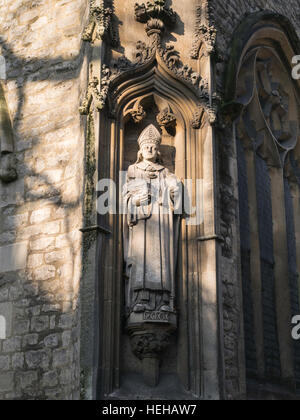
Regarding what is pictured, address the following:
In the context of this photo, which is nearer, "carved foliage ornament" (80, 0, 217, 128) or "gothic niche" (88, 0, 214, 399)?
"gothic niche" (88, 0, 214, 399)

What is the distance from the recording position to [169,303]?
A: 7.95m

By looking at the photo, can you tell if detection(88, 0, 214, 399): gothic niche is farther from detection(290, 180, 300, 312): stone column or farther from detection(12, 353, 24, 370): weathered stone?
detection(290, 180, 300, 312): stone column

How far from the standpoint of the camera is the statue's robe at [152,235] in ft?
26.0

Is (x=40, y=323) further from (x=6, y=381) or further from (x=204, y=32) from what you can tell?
(x=204, y=32)

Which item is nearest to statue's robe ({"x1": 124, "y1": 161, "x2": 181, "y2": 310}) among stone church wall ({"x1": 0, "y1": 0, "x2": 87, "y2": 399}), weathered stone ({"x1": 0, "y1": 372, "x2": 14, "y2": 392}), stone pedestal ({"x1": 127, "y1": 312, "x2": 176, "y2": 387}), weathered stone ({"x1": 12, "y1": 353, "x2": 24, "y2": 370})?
stone pedestal ({"x1": 127, "y1": 312, "x2": 176, "y2": 387})

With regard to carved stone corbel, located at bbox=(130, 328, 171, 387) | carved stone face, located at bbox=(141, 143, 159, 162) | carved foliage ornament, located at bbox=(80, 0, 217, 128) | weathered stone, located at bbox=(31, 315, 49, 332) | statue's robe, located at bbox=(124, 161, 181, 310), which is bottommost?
carved stone corbel, located at bbox=(130, 328, 171, 387)

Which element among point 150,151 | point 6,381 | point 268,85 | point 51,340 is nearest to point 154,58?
point 150,151

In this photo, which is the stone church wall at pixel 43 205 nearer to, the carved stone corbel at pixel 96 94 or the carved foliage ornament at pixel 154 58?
the carved stone corbel at pixel 96 94

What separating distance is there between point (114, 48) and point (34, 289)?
9.66 ft

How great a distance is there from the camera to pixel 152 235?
810 centimetres

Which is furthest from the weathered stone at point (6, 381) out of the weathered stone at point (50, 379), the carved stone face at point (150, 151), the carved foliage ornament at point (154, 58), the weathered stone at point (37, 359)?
the carved foliage ornament at point (154, 58)

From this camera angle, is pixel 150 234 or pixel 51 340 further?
pixel 51 340

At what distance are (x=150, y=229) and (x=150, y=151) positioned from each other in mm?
987

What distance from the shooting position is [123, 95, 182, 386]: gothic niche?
25.7 ft
